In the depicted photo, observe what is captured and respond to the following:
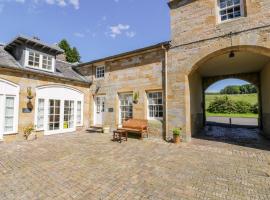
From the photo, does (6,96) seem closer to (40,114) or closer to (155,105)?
(40,114)

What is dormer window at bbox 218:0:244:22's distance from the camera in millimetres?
7903

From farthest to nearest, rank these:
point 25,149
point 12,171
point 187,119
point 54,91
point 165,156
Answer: point 54,91, point 187,119, point 25,149, point 165,156, point 12,171

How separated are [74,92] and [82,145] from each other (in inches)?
219

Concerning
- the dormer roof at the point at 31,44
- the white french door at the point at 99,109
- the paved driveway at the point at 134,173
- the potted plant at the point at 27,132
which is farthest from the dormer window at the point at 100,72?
the paved driveway at the point at 134,173

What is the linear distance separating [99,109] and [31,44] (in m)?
6.38

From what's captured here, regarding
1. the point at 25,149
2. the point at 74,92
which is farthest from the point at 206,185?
the point at 74,92

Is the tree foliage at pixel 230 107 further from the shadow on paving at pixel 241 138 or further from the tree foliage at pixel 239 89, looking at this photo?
the shadow on paving at pixel 241 138

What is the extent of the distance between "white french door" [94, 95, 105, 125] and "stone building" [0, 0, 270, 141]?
0.08 meters

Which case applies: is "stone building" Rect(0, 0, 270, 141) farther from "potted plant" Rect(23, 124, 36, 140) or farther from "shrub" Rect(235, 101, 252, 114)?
"shrub" Rect(235, 101, 252, 114)

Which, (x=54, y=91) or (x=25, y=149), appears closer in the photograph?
(x=25, y=149)

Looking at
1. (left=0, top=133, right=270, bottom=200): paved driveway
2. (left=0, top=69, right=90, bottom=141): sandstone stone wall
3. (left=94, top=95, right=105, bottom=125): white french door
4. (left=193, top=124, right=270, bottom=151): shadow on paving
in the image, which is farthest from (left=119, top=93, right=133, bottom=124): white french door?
(left=0, top=69, right=90, bottom=141): sandstone stone wall

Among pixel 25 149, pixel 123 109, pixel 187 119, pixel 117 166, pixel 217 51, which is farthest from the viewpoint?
pixel 123 109

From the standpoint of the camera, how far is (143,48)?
10383 millimetres

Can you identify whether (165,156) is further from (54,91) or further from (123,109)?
(54,91)
